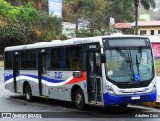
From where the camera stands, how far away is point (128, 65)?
13.8 metres

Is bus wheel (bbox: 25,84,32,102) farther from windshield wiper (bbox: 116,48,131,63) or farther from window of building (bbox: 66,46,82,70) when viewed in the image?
windshield wiper (bbox: 116,48,131,63)

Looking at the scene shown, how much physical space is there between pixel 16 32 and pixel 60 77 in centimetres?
5062

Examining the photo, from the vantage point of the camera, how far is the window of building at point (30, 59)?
18547 millimetres

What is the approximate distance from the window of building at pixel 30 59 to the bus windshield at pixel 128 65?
18.5 feet

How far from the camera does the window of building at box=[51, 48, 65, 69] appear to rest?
638 inches

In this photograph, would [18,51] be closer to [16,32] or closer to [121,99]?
[121,99]

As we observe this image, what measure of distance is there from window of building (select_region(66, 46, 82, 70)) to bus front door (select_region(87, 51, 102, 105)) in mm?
618

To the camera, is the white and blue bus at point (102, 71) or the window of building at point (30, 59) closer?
the white and blue bus at point (102, 71)

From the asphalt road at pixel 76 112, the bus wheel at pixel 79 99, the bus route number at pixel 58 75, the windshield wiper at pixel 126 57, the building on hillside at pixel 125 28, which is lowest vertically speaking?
the asphalt road at pixel 76 112

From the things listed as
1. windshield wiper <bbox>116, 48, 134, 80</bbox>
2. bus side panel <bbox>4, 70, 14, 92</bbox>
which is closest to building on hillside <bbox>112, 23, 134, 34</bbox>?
bus side panel <bbox>4, 70, 14, 92</bbox>

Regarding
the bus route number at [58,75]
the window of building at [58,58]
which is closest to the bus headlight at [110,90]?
the window of building at [58,58]

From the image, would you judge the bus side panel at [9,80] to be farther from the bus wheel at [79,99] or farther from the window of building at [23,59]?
the bus wheel at [79,99]

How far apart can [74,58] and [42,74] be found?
2.86 metres

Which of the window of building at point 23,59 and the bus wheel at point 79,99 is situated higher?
the window of building at point 23,59
